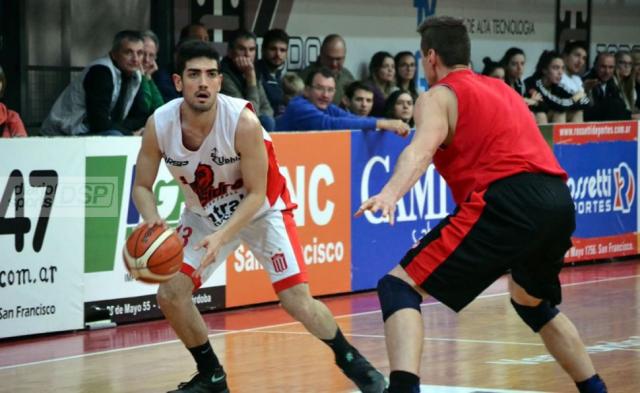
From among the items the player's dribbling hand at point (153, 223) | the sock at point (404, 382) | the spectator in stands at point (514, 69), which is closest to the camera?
the sock at point (404, 382)

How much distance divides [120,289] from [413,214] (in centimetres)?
372

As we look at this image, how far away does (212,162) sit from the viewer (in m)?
8.96

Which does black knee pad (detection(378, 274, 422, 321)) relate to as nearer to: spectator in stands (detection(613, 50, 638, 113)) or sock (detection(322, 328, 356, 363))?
sock (detection(322, 328, 356, 363))

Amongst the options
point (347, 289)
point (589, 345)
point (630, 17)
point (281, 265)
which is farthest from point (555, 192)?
point (630, 17)

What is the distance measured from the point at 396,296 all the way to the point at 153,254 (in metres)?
1.72

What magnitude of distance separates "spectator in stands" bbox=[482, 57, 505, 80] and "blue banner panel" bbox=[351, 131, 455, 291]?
3.40 m

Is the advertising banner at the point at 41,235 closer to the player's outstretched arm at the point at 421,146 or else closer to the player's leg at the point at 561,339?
the player's leg at the point at 561,339

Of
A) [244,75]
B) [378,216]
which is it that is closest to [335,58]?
[244,75]

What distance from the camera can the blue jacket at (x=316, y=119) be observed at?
14.3 m

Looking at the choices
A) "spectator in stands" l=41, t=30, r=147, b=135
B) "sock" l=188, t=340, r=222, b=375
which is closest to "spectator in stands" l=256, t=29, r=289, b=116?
"spectator in stands" l=41, t=30, r=147, b=135

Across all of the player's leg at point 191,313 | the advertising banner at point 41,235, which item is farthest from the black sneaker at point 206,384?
the advertising banner at point 41,235

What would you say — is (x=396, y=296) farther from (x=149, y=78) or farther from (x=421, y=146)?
(x=149, y=78)

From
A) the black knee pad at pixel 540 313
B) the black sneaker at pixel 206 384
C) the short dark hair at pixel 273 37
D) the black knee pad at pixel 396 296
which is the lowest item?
the black sneaker at pixel 206 384

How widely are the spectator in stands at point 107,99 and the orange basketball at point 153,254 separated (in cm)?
436
